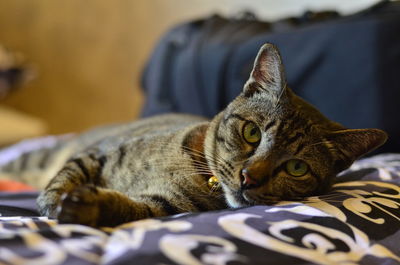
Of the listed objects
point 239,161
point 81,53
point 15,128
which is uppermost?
point 81,53

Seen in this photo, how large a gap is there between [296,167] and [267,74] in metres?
0.25

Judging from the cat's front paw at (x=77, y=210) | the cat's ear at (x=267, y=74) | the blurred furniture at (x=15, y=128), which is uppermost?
the cat's ear at (x=267, y=74)

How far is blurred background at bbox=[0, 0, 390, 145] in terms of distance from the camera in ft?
10.7

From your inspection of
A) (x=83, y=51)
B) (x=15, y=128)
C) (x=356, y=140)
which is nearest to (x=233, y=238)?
(x=356, y=140)

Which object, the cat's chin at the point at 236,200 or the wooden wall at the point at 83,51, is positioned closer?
the cat's chin at the point at 236,200

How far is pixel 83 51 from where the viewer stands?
11.2 ft

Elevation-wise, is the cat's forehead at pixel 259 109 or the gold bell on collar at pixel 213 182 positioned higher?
the cat's forehead at pixel 259 109

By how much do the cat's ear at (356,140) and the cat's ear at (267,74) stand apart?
178 mm

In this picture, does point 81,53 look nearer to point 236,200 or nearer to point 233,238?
point 236,200

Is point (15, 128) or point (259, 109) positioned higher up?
point (259, 109)

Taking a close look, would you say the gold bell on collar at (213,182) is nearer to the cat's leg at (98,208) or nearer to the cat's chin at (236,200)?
the cat's chin at (236,200)

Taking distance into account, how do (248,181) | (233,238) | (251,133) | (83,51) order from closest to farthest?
(233,238), (248,181), (251,133), (83,51)

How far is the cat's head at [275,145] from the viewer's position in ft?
2.91

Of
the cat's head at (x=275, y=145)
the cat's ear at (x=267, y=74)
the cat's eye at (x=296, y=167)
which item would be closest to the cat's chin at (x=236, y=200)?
the cat's head at (x=275, y=145)
